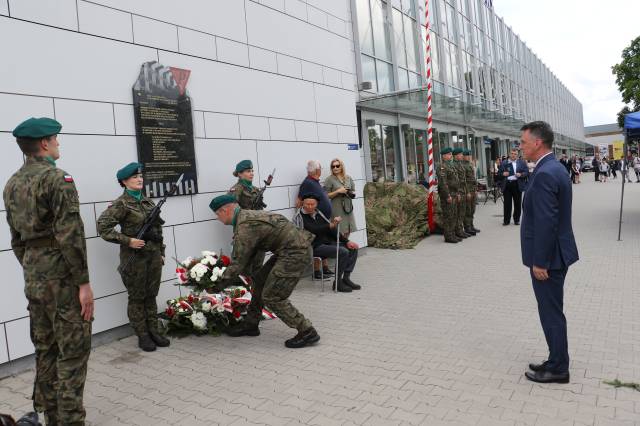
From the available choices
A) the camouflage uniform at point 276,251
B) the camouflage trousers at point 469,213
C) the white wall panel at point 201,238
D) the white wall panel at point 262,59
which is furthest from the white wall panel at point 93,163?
the camouflage trousers at point 469,213

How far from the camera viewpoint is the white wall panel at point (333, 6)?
9.03 m

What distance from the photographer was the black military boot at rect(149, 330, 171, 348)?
501 cm

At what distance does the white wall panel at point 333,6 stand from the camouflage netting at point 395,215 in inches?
155

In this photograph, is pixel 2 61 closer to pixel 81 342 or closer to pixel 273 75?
pixel 81 342

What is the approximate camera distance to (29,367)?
14.8 feet

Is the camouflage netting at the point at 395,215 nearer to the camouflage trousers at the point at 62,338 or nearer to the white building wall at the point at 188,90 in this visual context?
the white building wall at the point at 188,90

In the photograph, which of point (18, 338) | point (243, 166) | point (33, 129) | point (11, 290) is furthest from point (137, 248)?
point (243, 166)

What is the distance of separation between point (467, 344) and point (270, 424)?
84.0 inches

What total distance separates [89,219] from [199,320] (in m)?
1.51

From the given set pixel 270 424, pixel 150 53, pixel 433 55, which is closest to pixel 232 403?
pixel 270 424

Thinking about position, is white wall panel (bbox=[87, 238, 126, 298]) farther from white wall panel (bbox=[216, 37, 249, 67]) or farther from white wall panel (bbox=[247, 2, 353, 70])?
white wall panel (bbox=[247, 2, 353, 70])

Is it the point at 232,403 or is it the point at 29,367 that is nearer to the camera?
the point at 232,403

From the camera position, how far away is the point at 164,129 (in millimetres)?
5859

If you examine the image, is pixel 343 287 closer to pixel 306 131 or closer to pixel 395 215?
pixel 306 131
